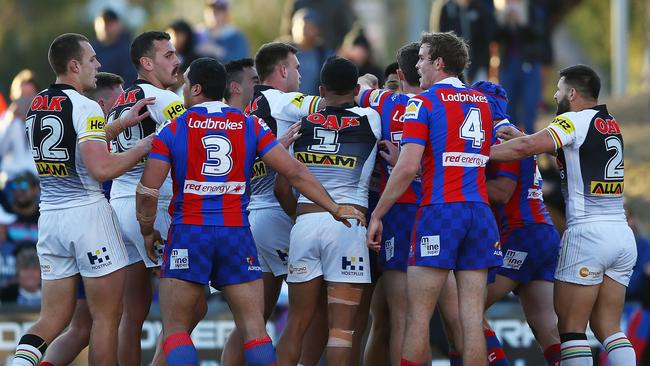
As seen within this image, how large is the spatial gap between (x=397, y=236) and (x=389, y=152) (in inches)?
28.1

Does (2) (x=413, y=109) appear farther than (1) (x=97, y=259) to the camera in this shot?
No

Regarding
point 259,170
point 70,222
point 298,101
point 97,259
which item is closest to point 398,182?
point 298,101

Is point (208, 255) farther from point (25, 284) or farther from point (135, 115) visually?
point (25, 284)

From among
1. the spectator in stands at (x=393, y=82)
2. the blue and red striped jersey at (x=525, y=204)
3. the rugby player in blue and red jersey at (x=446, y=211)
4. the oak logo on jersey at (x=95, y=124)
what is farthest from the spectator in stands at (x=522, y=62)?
the oak logo on jersey at (x=95, y=124)

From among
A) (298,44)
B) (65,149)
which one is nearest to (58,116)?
A: (65,149)

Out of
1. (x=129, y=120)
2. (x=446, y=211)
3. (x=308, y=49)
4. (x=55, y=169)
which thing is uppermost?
(x=308, y=49)

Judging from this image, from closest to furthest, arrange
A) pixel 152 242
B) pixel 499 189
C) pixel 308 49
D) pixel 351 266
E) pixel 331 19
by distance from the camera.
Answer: pixel 152 242 < pixel 351 266 < pixel 499 189 < pixel 308 49 < pixel 331 19

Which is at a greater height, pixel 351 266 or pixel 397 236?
pixel 397 236

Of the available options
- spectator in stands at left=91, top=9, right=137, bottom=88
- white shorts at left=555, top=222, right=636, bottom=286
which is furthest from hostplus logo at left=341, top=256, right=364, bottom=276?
spectator in stands at left=91, top=9, right=137, bottom=88

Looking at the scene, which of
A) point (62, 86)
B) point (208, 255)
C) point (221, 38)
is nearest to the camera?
point (208, 255)

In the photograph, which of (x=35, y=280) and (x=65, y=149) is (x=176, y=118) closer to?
(x=65, y=149)

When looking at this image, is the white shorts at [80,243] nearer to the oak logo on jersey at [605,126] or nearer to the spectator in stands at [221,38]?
the oak logo on jersey at [605,126]

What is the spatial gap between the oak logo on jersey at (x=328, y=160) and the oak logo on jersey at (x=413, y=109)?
74cm

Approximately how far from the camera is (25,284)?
14547 mm
